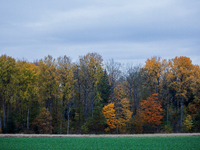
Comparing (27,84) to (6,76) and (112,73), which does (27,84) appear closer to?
(6,76)

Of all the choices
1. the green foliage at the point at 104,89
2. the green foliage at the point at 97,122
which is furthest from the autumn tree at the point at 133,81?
the green foliage at the point at 97,122

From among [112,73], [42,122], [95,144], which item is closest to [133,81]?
[112,73]

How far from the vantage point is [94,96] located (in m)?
50.1

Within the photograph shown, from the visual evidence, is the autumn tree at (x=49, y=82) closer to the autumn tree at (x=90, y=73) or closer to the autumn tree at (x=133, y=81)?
the autumn tree at (x=90, y=73)

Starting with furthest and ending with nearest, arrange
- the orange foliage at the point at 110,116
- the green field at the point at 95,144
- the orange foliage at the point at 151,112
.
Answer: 1. the orange foliage at the point at 151,112
2. the orange foliage at the point at 110,116
3. the green field at the point at 95,144

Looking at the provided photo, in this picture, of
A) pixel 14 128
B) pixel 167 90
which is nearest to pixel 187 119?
pixel 167 90

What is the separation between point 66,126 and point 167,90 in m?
25.9

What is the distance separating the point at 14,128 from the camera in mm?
37344

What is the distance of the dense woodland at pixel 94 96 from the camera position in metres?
42.1

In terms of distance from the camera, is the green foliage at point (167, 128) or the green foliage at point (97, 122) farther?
the green foliage at point (167, 128)

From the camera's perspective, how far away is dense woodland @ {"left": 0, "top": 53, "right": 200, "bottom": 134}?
138ft

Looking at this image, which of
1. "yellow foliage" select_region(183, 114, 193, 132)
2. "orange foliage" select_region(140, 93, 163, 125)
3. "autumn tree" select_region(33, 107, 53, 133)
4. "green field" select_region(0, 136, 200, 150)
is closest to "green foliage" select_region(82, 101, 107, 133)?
"autumn tree" select_region(33, 107, 53, 133)

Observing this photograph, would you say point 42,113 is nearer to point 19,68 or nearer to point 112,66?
point 19,68

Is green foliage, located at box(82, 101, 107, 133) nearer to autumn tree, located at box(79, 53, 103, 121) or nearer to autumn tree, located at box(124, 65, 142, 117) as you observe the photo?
autumn tree, located at box(79, 53, 103, 121)
